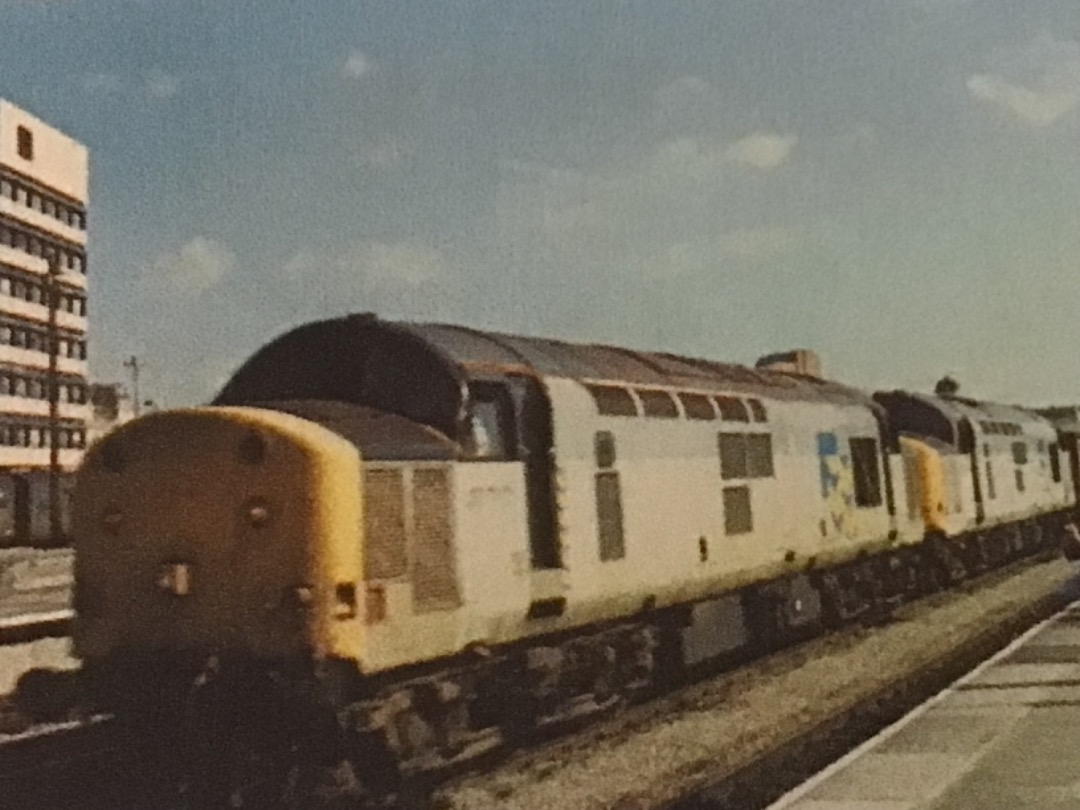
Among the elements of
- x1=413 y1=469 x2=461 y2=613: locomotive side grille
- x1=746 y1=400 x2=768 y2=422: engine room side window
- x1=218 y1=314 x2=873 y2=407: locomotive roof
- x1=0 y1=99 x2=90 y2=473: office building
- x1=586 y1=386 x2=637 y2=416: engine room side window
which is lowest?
x1=413 y1=469 x2=461 y2=613: locomotive side grille

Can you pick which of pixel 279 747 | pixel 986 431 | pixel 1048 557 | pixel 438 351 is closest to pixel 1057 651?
pixel 438 351

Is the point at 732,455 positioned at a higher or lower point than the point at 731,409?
lower

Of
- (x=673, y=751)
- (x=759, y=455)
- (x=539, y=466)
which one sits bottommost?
(x=673, y=751)

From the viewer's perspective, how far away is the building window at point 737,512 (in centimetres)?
1321

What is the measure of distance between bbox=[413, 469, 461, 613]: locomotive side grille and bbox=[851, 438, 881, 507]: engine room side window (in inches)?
387

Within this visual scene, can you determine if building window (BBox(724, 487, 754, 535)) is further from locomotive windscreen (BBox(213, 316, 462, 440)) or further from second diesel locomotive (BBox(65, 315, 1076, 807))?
locomotive windscreen (BBox(213, 316, 462, 440))

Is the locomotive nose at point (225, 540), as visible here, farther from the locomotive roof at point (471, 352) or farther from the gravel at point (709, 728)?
the gravel at point (709, 728)

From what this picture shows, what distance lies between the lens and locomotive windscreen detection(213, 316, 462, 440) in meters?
9.27

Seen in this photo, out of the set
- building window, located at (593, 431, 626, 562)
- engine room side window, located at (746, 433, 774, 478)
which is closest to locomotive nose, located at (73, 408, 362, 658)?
building window, located at (593, 431, 626, 562)

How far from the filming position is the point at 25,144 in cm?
5338

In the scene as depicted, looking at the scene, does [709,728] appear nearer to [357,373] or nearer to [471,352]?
[471,352]

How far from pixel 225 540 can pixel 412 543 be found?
1.21 metres

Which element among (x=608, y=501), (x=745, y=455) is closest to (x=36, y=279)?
(x=745, y=455)

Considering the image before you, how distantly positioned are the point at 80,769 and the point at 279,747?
2.87m
